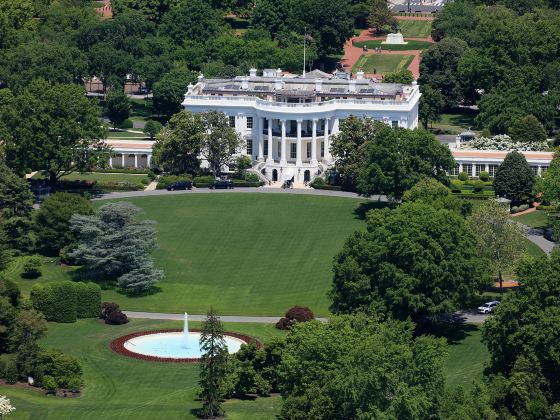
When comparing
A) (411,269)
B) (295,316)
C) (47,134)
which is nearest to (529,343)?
(411,269)

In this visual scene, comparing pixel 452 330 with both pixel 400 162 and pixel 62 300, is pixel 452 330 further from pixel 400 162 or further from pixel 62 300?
pixel 400 162

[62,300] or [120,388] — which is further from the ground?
[62,300]

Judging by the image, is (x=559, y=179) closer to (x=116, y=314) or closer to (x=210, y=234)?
(x=210, y=234)

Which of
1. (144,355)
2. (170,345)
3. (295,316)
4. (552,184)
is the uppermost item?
(552,184)

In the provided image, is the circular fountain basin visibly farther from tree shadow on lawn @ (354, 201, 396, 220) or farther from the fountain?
tree shadow on lawn @ (354, 201, 396, 220)

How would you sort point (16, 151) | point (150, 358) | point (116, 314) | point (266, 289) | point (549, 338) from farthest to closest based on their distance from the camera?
point (16, 151)
point (266, 289)
point (116, 314)
point (150, 358)
point (549, 338)

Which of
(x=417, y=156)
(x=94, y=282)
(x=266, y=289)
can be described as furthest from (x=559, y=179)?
(x=94, y=282)

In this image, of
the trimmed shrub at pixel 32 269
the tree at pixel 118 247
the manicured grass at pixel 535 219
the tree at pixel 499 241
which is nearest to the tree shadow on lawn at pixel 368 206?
the manicured grass at pixel 535 219
